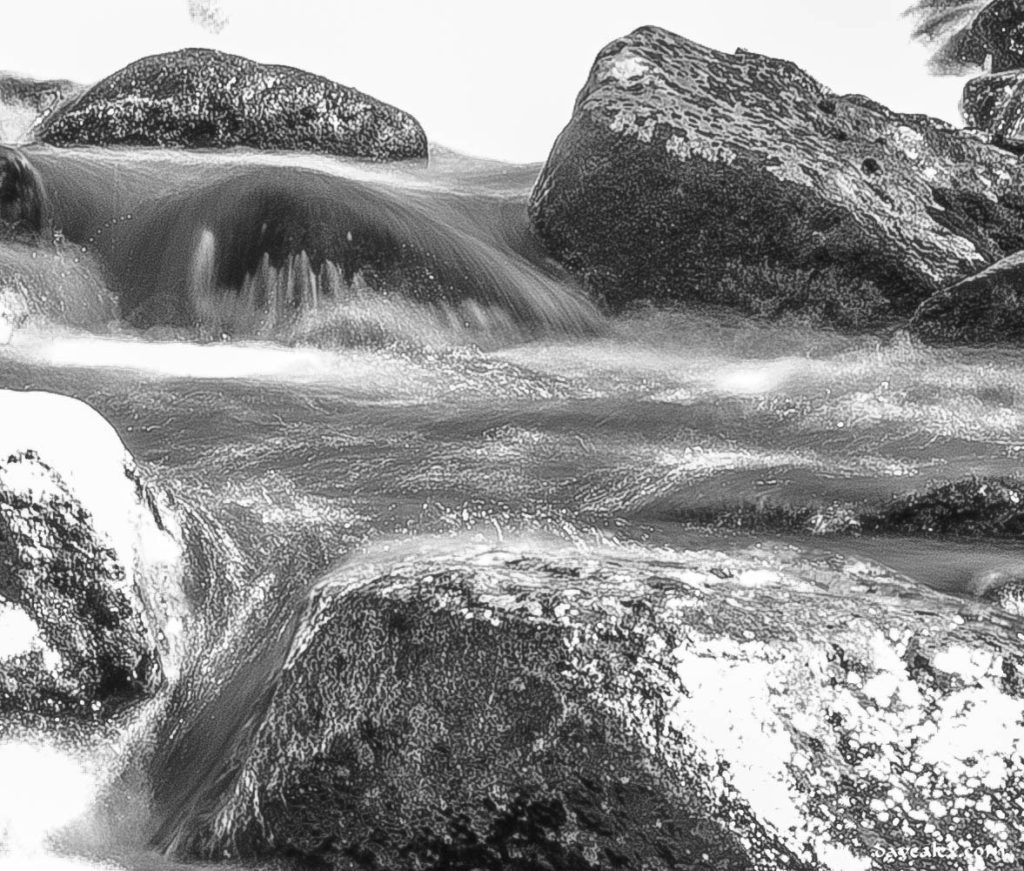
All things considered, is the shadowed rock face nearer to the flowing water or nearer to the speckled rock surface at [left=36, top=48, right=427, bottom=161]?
the flowing water

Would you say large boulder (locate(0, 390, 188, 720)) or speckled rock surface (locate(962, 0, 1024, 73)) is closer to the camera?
large boulder (locate(0, 390, 188, 720))

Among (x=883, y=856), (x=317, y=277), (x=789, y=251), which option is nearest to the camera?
(x=883, y=856)

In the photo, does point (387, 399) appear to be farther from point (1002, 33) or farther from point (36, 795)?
point (1002, 33)

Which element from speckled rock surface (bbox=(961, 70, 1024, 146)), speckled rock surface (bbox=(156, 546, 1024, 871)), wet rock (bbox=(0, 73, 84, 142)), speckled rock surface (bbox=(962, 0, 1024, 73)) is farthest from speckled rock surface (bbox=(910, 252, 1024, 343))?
speckled rock surface (bbox=(962, 0, 1024, 73))

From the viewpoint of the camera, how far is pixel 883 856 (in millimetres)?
1869

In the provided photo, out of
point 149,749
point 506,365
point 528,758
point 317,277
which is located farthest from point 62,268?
point 528,758

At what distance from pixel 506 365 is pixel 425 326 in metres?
0.46

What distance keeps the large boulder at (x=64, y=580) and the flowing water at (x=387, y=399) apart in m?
0.10

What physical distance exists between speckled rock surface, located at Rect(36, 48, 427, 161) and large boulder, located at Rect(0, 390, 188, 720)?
535cm

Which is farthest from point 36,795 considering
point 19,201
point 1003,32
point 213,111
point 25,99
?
point 1003,32

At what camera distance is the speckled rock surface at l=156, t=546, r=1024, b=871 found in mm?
1911

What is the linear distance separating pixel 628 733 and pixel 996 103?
31.7 feet

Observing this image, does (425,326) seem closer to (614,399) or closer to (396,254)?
(396,254)

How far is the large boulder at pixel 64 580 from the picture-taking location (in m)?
2.37
